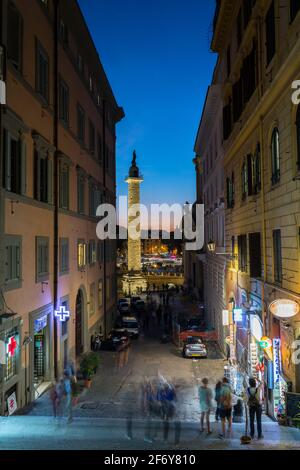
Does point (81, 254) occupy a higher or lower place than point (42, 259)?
higher

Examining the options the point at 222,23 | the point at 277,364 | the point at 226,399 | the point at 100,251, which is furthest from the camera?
the point at 100,251

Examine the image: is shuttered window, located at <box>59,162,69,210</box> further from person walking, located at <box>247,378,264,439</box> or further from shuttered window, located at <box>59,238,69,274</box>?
person walking, located at <box>247,378,264,439</box>

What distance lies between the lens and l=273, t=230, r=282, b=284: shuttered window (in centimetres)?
1485

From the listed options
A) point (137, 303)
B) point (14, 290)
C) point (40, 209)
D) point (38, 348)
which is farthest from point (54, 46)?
point (137, 303)

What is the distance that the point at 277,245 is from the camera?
15.2 metres

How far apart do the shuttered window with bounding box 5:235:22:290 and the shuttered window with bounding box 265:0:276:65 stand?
11142 mm

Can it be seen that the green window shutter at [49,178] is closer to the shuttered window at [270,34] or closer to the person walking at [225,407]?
the shuttered window at [270,34]

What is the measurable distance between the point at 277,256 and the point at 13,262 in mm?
9403

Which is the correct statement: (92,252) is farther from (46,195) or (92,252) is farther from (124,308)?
(124,308)

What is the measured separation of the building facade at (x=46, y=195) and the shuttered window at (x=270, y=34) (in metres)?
9.07

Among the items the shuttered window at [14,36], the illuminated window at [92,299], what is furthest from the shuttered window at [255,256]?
the illuminated window at [92,299]

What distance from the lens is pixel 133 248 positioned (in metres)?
65.0

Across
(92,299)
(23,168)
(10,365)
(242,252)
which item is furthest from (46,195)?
(92,299)

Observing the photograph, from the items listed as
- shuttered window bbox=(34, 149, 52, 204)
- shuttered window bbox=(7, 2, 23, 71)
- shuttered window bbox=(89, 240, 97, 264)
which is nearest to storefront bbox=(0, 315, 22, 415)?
shuttered window bbox=(34, 149, 52, 204)
